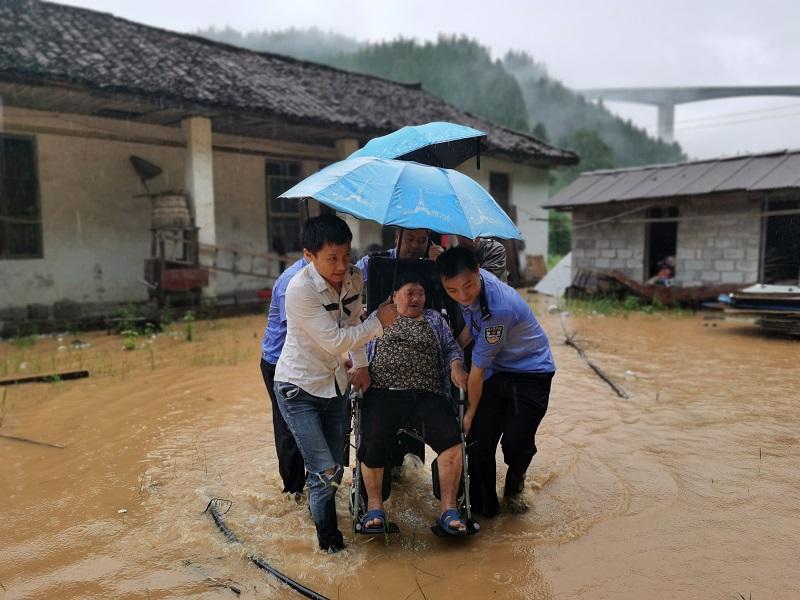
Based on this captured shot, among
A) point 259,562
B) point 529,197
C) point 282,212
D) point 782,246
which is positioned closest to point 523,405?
point 259,562

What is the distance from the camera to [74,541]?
305 cm

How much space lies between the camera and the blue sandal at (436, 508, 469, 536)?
287 cm

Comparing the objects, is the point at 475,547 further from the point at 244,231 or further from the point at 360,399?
the point at 244,231

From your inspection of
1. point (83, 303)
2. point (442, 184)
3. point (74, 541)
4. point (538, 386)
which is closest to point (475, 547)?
point (538, 386)

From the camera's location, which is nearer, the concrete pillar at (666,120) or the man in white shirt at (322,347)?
the man in white shirt at (322,347)

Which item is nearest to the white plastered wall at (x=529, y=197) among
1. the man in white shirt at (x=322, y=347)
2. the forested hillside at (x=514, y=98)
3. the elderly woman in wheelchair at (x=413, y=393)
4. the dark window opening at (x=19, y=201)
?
the dark window opening at (x=19, y=201)

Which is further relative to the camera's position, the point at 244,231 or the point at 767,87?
the point at 767,87

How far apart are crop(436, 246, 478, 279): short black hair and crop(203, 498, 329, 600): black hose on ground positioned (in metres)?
1.55

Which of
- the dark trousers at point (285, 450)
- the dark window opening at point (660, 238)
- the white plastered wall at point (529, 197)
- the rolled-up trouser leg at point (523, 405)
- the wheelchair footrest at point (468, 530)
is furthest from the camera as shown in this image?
the white plastered wall at point (529, 197)

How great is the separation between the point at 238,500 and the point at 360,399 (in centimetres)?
107

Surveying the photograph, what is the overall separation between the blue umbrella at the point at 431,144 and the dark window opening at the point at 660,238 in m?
10.3

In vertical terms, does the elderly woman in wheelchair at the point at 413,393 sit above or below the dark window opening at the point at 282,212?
below

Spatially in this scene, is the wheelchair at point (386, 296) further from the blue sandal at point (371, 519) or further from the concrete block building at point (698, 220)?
the concrete block building at point (698, 220)

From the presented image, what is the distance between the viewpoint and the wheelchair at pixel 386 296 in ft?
10.0
